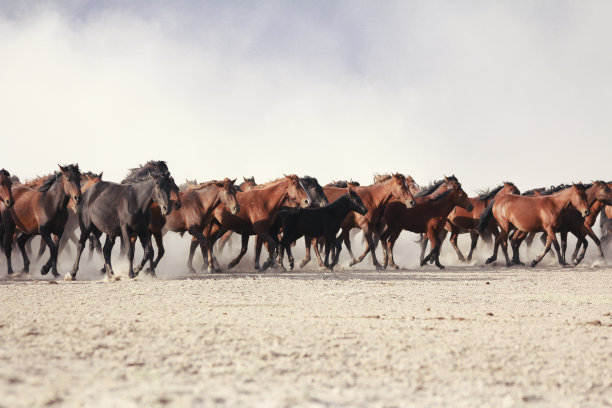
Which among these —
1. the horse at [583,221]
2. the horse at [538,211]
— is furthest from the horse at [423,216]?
the horse at [583,221]

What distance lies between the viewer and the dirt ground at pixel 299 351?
4258mm

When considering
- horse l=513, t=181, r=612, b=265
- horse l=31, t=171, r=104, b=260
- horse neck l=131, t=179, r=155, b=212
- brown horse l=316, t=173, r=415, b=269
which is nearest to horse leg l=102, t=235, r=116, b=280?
horse neck l=131, t=179, r=155, b=212

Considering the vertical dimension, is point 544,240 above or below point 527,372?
above

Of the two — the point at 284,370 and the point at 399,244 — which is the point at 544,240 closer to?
the point at 399,244

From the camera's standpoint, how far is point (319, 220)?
18.7m

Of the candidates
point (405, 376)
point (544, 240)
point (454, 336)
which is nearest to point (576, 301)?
point (454, 336)

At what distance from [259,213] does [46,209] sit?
5188 millimetres

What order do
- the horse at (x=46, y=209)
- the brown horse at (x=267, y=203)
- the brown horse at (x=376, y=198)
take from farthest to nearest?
the brown horse at (x=376, y=198) → the brown horse at (x=267, y=203) → the horse at (x=46, y=209)

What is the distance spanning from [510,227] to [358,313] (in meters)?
15.0

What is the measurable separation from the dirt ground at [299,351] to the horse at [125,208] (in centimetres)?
411

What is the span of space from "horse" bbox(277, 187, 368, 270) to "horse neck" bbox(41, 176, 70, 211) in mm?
5800

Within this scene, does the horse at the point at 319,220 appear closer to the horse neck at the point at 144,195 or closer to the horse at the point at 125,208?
the horse at the point at 125,208

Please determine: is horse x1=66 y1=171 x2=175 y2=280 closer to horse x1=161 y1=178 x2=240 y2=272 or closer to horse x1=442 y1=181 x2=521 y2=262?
horse x1=161 y1=178 x2=240 y2=272

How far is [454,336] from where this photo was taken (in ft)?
21.4
